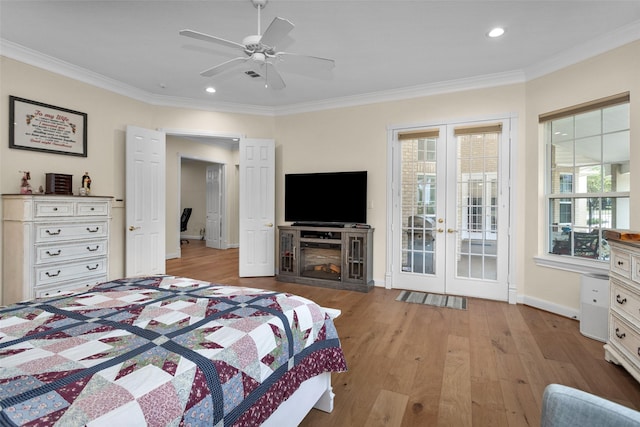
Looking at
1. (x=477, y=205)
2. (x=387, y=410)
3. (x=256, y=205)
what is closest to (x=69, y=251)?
(x=256, y=205)

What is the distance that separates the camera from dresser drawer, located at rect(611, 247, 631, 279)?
84.4 inches

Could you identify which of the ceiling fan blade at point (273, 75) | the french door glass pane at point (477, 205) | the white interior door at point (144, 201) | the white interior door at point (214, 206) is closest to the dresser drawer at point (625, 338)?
the french door glass pane at point (477, 205)

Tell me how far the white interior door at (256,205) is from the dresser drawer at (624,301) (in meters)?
4.03

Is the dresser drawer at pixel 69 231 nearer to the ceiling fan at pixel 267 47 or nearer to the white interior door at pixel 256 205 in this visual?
the white interior door at pixel 256 205

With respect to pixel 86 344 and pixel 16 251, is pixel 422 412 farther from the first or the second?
pixel 16 251

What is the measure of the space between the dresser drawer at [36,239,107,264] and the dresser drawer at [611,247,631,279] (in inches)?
184

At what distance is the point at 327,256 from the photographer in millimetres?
4676

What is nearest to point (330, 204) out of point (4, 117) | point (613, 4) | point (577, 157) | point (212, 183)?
point (577, 157)

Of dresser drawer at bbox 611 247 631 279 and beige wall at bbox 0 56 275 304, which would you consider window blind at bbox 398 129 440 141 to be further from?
dresser drawer at bbox 611 247 631 279

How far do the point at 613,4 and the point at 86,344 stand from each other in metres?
4.01

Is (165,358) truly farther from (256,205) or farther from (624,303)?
(256,205)

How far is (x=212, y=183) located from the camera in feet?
27.7

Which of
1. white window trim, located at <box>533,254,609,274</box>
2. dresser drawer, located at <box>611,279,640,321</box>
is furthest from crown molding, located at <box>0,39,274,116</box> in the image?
dresser drawer, located at <box>611,279,640,321</box>

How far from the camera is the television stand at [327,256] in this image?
438 centimetres
